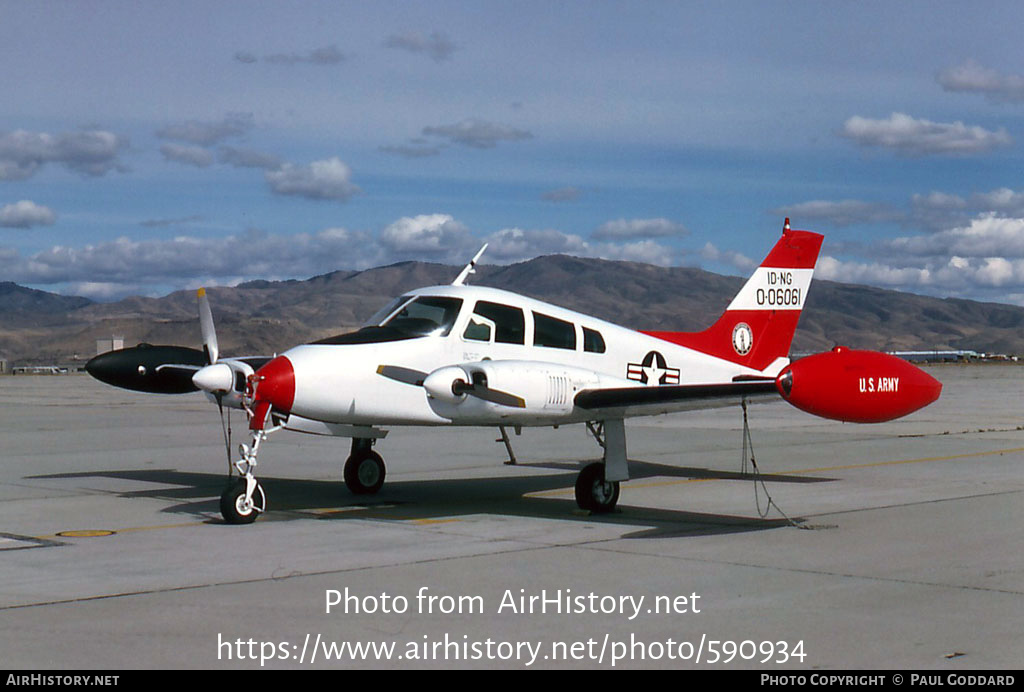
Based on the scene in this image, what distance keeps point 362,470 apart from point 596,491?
13.1 feet

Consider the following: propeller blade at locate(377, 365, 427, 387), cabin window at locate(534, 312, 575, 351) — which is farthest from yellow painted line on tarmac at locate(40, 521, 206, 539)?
cabin window at locate(534, 312, 575, 351)

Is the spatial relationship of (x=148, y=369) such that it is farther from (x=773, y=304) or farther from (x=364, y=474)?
(x=773, y=304)

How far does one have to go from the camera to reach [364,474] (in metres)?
16.6

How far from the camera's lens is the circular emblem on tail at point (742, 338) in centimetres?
1814

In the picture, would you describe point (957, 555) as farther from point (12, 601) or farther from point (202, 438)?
point (202, 438)

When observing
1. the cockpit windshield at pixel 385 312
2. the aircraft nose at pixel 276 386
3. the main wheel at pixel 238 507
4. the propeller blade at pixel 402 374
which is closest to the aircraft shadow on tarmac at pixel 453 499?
the main wheel at pixel 238 507

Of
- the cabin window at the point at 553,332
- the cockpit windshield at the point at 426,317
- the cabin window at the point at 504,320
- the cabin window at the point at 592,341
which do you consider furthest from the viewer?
the cabin window at the point at 592,341

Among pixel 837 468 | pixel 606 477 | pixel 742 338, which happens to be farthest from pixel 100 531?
pixel 837 468

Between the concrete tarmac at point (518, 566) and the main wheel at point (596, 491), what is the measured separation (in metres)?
0.26

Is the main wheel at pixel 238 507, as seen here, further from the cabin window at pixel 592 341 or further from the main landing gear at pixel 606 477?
the cabin window at pixel 592 341

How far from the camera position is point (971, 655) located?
23.6ft

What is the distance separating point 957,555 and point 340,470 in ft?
39.6

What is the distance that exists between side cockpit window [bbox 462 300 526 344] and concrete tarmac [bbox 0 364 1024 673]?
7.72 ft
